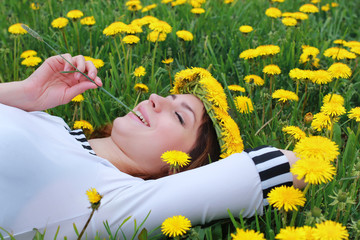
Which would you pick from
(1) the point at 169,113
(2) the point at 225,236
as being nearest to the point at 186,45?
(1) the point at 169,113

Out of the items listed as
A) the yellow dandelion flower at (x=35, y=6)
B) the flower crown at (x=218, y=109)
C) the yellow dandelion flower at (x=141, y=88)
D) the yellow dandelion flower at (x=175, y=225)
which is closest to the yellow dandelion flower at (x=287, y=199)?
the yellow dandelion flower at (x=175, y=225)

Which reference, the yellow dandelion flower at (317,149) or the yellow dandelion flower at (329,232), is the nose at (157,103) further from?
the yellow dandelion flower at (329,232)

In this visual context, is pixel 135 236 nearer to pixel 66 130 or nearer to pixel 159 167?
pixel 159 167

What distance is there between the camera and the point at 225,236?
53.4 inches

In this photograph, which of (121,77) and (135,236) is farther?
(121,77)

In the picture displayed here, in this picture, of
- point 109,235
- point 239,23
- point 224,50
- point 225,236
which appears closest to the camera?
point 109,235

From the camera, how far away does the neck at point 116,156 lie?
1538 millimetres

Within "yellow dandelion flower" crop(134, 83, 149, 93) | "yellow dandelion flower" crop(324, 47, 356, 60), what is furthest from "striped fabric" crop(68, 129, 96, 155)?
"yellow dandelion flower" crop(324, 47, 356, 60)

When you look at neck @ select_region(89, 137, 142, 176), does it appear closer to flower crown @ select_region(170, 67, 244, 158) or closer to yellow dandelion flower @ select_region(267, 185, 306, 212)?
flower crown @ select_region(170, 67, 244, 158)

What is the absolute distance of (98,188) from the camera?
1295mm

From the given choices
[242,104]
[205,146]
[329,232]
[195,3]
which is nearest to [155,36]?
[195,3]

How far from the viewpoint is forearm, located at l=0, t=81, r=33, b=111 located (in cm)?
163

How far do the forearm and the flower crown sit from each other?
2.18 feet

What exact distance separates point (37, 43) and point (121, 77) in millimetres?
719
